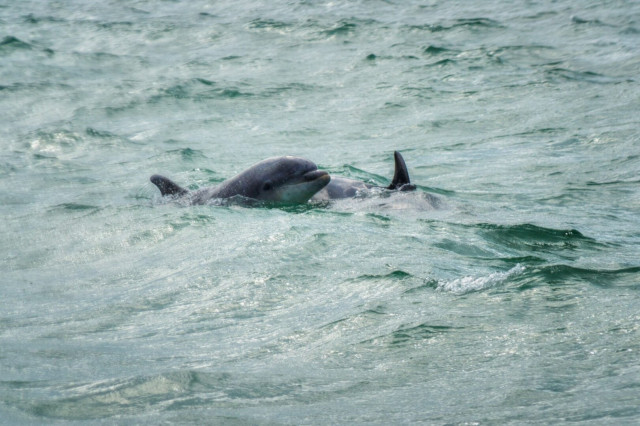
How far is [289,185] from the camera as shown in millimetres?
9820

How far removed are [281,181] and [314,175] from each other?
0.42 metres

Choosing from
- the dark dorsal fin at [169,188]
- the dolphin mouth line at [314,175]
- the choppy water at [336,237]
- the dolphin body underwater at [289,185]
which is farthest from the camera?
the dark dorsal fin at [169,188]

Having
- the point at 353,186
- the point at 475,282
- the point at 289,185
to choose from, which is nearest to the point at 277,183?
the point at 289,185

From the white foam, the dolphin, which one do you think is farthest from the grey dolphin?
the white foam

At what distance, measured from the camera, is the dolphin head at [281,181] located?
32.1 ft

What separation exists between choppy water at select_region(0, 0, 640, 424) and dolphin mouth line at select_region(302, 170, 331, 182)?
1.07 ft

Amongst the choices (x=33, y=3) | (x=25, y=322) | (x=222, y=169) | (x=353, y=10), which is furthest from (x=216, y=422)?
(x=33, y=3)

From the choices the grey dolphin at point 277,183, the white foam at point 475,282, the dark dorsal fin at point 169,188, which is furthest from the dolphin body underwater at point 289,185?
the white foam at point 475,282

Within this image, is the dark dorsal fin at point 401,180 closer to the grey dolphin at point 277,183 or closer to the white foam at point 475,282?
the grey dolphin at point 277,183

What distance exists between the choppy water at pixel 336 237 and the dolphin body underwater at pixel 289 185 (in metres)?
0.34

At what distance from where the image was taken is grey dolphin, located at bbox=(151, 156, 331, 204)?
32.0 feet

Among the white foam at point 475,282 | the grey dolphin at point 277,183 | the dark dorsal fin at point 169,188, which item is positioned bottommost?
the dark dorsal fin at point 169,188

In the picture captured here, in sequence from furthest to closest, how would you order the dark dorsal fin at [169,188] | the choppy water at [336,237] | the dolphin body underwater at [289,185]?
the dark dorsal fin at [169,188] < the dolphin body underwater at [289,185] < the choppy water at [336,237]

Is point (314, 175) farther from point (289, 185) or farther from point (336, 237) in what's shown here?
point (336, 237)
